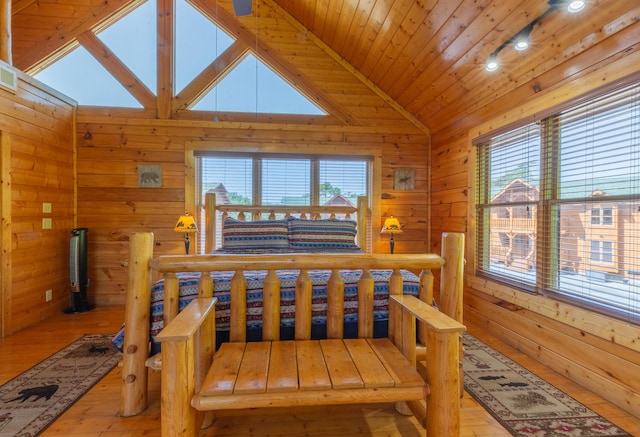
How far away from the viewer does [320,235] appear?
10.2ft

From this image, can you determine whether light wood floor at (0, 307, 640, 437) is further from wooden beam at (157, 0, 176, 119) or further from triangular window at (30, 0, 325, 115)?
triangular window at (30, 0, 325, 115)

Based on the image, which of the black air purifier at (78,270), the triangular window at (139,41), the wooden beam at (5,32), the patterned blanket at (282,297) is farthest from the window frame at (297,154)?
the patterned blanket at (282,297)

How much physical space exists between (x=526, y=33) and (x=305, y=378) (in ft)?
8.61

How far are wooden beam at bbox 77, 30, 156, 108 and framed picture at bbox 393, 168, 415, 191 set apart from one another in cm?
321

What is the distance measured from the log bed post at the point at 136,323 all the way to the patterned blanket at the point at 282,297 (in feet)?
0.22

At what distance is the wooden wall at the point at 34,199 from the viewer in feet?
8.96

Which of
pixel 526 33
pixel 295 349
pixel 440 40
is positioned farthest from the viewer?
pixel 440 40

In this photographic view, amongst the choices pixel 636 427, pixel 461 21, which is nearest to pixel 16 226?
pixel 461 21

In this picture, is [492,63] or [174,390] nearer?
[174,390]

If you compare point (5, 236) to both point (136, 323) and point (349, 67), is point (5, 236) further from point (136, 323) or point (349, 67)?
point (349, 67)

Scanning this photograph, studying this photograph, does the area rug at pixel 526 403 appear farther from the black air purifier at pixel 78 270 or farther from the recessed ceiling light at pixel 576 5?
the black air purifier at pixel 78 270

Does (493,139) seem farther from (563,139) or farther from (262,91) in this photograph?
(262,91)

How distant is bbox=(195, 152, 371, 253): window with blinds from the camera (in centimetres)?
382

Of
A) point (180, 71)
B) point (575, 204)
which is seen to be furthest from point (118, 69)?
point (575, 204)
